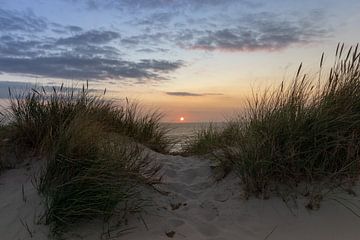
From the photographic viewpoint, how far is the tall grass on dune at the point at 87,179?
460 cm

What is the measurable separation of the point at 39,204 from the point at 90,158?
84cm

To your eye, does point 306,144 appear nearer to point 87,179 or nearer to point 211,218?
point 211,218

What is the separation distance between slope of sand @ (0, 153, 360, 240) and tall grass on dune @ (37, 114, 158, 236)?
0.58 feet

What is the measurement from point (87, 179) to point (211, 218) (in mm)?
1553

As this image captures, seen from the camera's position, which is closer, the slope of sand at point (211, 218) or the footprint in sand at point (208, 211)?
the slope of sand at point (211, 218)

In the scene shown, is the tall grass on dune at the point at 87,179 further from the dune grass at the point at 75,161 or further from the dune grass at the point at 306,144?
the dune grass at the point at 306,144

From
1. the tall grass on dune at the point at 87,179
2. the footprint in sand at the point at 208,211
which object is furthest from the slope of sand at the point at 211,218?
the tall grass on dune at the point at 87,179

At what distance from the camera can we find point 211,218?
16.6 ft

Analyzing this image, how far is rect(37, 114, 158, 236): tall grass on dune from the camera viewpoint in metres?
4.60

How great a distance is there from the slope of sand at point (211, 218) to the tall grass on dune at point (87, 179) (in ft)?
0.58

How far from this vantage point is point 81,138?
206 inches

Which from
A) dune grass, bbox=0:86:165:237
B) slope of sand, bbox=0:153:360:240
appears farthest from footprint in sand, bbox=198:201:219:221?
dune grass, bbox=0:86:165:237

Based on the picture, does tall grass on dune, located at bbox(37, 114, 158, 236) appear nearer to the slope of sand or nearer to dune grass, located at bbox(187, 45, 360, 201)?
the slope of sand

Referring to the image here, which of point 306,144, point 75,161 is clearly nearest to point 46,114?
point 75,161
